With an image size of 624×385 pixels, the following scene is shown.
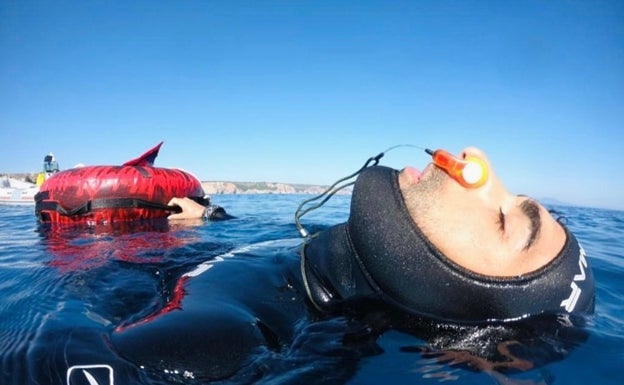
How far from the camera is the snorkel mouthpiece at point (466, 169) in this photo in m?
2.03

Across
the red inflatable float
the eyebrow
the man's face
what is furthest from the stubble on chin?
the red inflatable float

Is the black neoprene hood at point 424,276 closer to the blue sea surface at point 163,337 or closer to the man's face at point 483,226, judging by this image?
the man's face at point 483,226

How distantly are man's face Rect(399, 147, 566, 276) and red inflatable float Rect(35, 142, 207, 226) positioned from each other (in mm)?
6070

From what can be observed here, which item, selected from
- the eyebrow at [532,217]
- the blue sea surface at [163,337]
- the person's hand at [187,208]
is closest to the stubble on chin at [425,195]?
the eyebrow at [532,217]

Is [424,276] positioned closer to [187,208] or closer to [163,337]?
[163,337]

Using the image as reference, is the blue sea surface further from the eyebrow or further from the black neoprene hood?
the eyebrow

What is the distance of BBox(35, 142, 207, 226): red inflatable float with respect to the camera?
6.56 metres

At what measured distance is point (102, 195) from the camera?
6.57 m

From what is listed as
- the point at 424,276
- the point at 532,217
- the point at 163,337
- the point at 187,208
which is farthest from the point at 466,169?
the point at 187,208

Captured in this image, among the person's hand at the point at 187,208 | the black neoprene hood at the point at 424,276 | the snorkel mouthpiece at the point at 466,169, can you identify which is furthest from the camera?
the person's hand at the point at 187,208

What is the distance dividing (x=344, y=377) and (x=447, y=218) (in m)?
1.02

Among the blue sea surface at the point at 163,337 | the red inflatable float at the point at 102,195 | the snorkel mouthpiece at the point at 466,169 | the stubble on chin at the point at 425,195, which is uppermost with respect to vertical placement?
the snorkel mouthpiece at the point at 466,169

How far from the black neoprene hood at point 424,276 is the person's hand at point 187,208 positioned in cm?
581

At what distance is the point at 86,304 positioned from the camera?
8.57 feet
